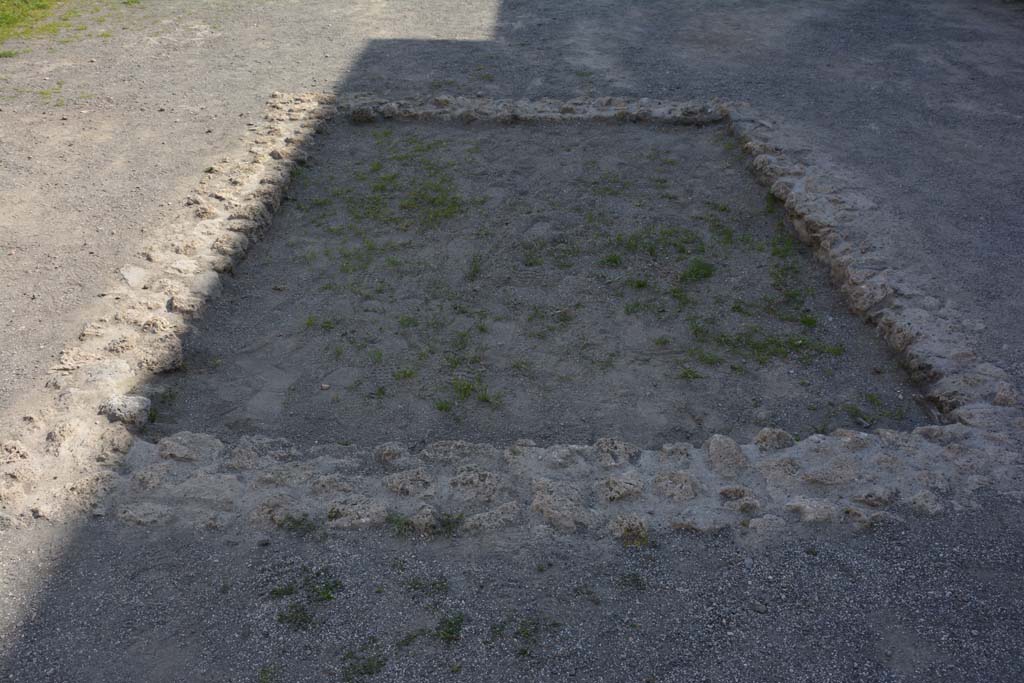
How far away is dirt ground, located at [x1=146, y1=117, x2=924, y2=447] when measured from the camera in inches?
191

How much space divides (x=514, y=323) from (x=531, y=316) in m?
0.15

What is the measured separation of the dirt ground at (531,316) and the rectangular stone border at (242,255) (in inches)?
7.2

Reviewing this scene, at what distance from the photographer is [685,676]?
120 inches

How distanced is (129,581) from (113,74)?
25.9ft

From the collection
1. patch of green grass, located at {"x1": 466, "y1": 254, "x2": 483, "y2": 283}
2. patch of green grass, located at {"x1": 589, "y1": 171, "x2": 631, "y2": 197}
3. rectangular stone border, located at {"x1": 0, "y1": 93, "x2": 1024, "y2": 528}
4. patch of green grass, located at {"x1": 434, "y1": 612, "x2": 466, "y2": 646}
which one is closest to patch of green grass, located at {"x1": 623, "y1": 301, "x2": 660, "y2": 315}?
patch of green grass, located at {"x1": 466, "y1": 254, "x2": 483, "y2": 283}

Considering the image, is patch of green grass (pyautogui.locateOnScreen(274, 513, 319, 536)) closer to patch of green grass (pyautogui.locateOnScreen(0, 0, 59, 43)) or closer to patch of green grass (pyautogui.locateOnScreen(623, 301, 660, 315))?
patch of green grass (pyautogui.locateOnScreen(623, 301, 660, 315))

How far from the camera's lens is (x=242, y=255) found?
6.38m

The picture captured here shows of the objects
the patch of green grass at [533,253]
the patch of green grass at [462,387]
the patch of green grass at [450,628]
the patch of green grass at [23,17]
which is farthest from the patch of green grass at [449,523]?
the patch of green grass at [23,17]

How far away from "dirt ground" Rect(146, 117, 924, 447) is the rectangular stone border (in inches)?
7.2

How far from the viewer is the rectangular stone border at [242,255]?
418 centimetres

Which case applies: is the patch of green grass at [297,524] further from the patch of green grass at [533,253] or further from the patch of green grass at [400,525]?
the patch of green grass at [533,253]

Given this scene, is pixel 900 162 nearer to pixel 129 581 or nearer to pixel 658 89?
pixel 658 89

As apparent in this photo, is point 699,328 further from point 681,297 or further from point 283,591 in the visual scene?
point 283,591

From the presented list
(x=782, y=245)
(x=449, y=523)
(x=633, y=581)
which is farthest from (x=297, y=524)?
(x=782, y=245)
